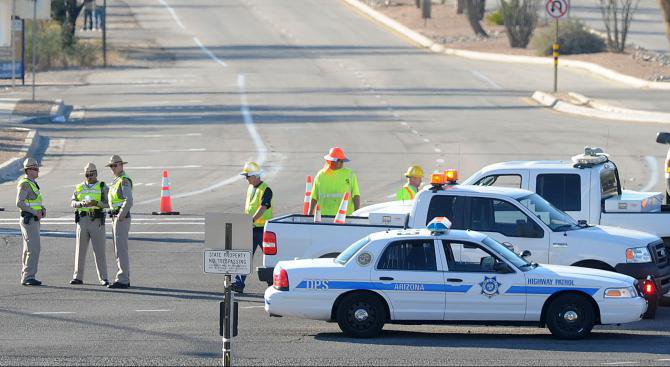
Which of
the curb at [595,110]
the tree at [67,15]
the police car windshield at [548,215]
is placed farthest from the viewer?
the tree at [67,15]

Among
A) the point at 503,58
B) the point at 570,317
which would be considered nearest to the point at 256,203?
the point at 570,317

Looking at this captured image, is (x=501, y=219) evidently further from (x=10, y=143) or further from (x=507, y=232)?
(x=10, y=143)

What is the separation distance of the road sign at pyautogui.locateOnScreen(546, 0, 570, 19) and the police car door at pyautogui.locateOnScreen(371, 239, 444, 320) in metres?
31.0

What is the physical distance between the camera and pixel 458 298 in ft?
45.7

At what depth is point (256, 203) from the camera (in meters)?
17.2

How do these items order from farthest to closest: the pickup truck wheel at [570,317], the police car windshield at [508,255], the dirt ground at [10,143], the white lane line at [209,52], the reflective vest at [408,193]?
the white lane line at [209,52]
the dirt ground at [10,143]
the reflective vest at [408,193]
the police car windshield at [508,255]
the pickup truck wheel at [570,317]

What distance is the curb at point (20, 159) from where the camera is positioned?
2990cm

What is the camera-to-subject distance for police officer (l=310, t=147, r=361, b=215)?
690 inches

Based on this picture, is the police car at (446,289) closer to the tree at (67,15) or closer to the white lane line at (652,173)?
the white lane line at (652,173)

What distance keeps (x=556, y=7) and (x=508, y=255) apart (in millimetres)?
30877

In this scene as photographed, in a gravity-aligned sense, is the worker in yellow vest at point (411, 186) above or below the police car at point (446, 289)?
above

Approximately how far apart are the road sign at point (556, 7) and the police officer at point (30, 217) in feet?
94.6

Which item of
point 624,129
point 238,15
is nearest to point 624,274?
point 624,129

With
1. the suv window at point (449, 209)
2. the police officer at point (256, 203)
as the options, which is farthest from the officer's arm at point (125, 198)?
the suv window at point (449, 209)
